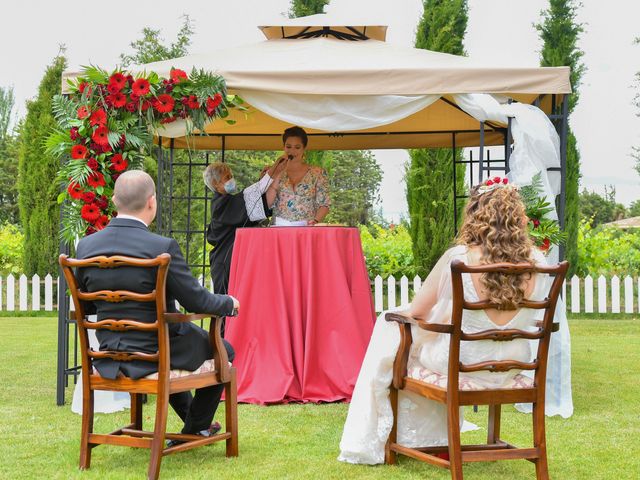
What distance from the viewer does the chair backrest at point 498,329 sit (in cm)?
365

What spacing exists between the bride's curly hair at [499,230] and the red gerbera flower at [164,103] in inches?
105

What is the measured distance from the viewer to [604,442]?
199 inches

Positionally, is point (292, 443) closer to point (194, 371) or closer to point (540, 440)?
point (194, 371)

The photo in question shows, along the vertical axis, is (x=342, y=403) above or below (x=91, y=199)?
below

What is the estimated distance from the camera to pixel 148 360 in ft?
13.1

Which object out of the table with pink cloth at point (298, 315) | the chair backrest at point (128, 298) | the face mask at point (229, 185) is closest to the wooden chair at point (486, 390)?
the chair backrest at point (128, 298)

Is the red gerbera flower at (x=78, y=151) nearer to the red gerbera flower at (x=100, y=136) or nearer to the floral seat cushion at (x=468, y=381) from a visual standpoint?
the red gerbera flower at (x=100, y=136)

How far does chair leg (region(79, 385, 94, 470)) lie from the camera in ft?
13.8

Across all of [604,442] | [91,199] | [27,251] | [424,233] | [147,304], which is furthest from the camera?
[27,251]

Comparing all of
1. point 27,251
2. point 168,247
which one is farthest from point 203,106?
point 27,251

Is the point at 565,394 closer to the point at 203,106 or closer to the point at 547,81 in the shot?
the point at 547,81

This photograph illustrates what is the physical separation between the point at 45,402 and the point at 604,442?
3827 millimetres

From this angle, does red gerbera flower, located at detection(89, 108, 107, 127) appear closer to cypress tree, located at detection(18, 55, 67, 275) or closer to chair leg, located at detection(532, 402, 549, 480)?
chair leg, located at detection(532, 402, 549, 480)

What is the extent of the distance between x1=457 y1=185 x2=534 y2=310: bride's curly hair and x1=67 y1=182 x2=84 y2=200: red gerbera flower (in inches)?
114
